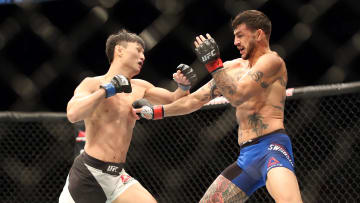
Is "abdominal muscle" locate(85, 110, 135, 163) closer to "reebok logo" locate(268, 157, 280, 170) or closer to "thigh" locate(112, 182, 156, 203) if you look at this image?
"thigh" locate(112, 182, 156, 203)

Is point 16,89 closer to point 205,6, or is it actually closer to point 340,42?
point 205,6

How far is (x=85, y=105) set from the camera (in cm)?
201

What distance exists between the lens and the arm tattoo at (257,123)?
204 centimetres

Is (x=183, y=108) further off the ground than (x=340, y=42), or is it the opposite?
(x=183, y=108)

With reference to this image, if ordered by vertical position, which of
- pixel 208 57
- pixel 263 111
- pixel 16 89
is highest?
pixel 208 57

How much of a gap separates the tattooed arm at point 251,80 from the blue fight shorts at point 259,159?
21 cm

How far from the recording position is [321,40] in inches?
157

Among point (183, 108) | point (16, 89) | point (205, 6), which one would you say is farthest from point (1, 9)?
point (183, 108)

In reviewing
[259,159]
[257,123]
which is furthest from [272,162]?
[257,123]

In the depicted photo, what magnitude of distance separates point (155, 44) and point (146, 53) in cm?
66

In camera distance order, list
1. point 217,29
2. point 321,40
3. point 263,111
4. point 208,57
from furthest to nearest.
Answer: point 217,29, point 321,40, point 263,111, point 208,57

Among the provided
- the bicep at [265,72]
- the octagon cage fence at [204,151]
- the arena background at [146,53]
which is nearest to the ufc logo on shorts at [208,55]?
the bicep at [265,72]

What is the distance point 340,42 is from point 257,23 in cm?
221

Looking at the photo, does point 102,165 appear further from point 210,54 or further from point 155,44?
point 155,44
